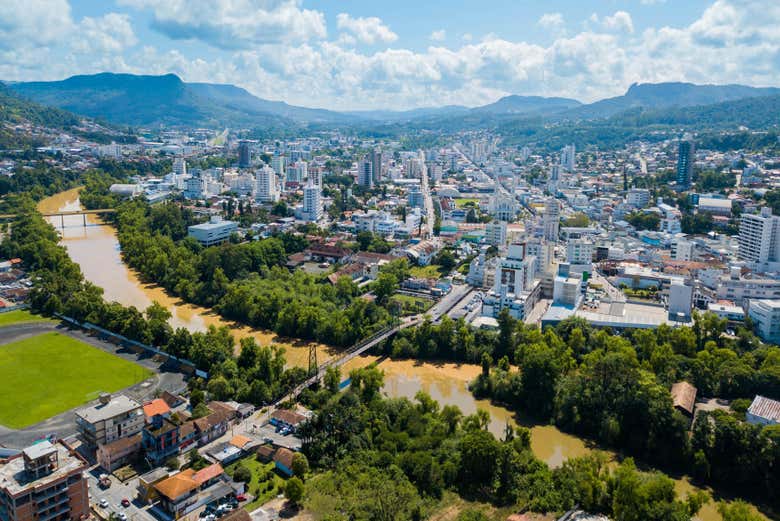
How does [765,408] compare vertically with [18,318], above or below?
above

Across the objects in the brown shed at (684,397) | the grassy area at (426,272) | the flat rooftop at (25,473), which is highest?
the flat rooftop at (25,473)

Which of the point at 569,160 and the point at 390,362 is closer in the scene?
the point at 390,362

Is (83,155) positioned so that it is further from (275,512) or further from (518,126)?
(518,126)

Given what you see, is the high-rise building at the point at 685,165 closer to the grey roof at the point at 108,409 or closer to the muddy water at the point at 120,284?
the muddy water at the point at 120,284

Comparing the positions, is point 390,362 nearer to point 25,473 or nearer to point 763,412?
point 763,412

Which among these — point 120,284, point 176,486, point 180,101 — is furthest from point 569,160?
point 180,101

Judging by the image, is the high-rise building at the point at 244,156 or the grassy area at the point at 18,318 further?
the high-rise building at the point at 244,156

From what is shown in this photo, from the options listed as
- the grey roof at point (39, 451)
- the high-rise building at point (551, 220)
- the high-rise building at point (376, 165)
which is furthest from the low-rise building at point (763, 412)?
the high-rise building at point (376, 165)

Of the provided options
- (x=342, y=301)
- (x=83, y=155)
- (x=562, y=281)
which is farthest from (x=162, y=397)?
(x=83, y=155)
